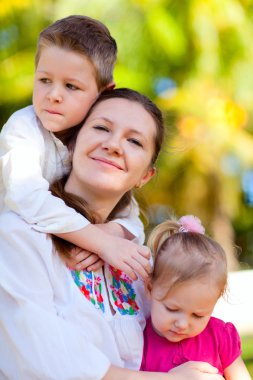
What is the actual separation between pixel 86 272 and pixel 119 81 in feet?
32.4

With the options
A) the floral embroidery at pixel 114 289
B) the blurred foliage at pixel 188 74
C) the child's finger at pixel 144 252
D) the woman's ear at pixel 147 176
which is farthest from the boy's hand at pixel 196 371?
the blurred foliage at pixel 188 74

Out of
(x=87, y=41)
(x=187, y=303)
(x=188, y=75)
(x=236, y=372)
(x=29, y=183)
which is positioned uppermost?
(x=87, y=41)

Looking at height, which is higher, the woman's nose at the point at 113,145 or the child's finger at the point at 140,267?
the woman's nose at the point at 113,145

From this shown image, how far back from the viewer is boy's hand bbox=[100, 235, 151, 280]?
2.28m

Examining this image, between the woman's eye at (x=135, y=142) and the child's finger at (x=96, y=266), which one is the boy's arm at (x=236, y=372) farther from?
the woman's eye at (x=135, y=142)

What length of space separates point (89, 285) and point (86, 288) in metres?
0.02

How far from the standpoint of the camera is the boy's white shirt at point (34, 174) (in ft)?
7.37

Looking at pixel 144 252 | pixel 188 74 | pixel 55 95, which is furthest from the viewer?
pixel 188 74

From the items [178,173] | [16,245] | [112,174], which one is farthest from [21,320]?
[178,173]

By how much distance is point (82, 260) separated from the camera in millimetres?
2309

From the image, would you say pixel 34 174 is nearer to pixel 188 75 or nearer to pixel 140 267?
pixel 140 267

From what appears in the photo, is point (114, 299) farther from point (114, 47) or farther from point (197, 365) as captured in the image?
point (114, 47)

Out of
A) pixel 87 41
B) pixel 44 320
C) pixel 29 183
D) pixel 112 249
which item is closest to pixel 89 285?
pixel 112 249

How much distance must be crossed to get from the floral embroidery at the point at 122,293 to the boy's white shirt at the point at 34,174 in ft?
0.71
